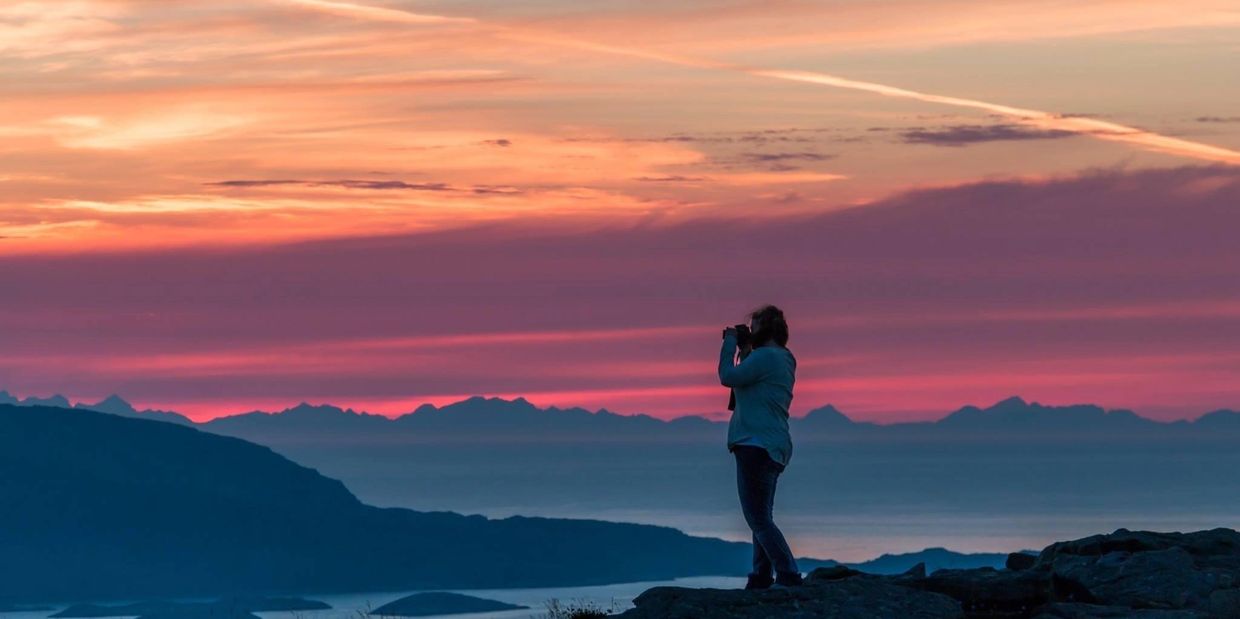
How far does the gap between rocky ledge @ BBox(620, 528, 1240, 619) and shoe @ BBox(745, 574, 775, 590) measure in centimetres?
37

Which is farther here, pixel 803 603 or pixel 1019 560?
pixel 1019 560

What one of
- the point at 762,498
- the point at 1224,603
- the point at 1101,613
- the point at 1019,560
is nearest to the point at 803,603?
the point at 762,498

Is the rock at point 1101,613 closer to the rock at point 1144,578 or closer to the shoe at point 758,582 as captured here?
the rock at point 1144,578

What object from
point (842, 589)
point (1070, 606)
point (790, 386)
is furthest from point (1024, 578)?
point (790, 386)

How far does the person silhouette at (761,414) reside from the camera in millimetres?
16672

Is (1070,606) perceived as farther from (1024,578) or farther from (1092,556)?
(1092,556)

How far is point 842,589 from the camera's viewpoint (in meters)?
17.0

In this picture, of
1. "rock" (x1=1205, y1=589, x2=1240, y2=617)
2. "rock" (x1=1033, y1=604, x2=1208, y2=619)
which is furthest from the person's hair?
"rock" (x1=1205, y1=589, x2=1240, y2=617)

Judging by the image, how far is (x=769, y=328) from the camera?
55.5 feet

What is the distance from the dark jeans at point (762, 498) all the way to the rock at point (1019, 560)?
505 cm

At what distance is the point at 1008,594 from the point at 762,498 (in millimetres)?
2530

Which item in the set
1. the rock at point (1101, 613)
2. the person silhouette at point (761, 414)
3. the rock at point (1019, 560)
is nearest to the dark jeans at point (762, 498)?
the person silhouette at point (761, 414)

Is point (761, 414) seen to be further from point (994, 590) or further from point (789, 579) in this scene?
point (994, 590)

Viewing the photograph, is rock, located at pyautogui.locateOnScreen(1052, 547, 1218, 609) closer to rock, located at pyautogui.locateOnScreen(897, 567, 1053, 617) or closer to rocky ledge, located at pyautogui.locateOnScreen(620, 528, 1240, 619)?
rocky ledge, located at pyautogui.locateOnScreen(620, 528, 1240, 619)
